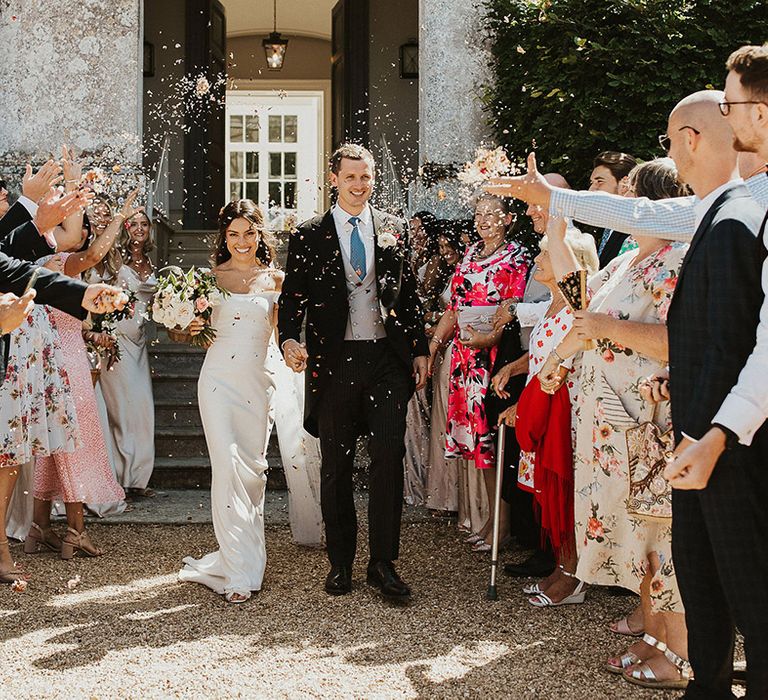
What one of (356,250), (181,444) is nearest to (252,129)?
(181,444)

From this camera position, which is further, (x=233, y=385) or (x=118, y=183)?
(x=118, y=183)

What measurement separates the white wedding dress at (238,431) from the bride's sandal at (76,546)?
29.0 inches

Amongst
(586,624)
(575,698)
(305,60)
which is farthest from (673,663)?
(305,60)

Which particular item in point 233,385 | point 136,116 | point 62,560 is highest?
point 136,116

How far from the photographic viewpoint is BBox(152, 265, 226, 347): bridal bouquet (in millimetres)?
5203

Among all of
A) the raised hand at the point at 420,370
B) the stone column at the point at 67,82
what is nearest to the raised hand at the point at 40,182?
the raised hand at the point at 420,370

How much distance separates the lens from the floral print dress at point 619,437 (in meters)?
3.69

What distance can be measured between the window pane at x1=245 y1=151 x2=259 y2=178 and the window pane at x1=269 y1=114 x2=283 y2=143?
0.53 meters

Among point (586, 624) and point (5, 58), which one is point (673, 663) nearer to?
point (586, 624)

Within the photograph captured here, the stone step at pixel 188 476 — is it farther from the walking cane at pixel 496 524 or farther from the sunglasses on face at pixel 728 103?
the sunglasses on face at pixel 728 103

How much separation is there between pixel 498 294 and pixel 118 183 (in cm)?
484

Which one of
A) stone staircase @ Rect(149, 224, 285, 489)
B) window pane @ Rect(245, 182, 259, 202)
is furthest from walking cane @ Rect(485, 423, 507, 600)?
window pane @ Rect(245, 182, 259, 202)

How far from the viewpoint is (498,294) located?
569 cm

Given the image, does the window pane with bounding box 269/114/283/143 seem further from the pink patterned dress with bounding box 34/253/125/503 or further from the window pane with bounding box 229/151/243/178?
the pink patterned dress with bounding box 34/253/125/503
